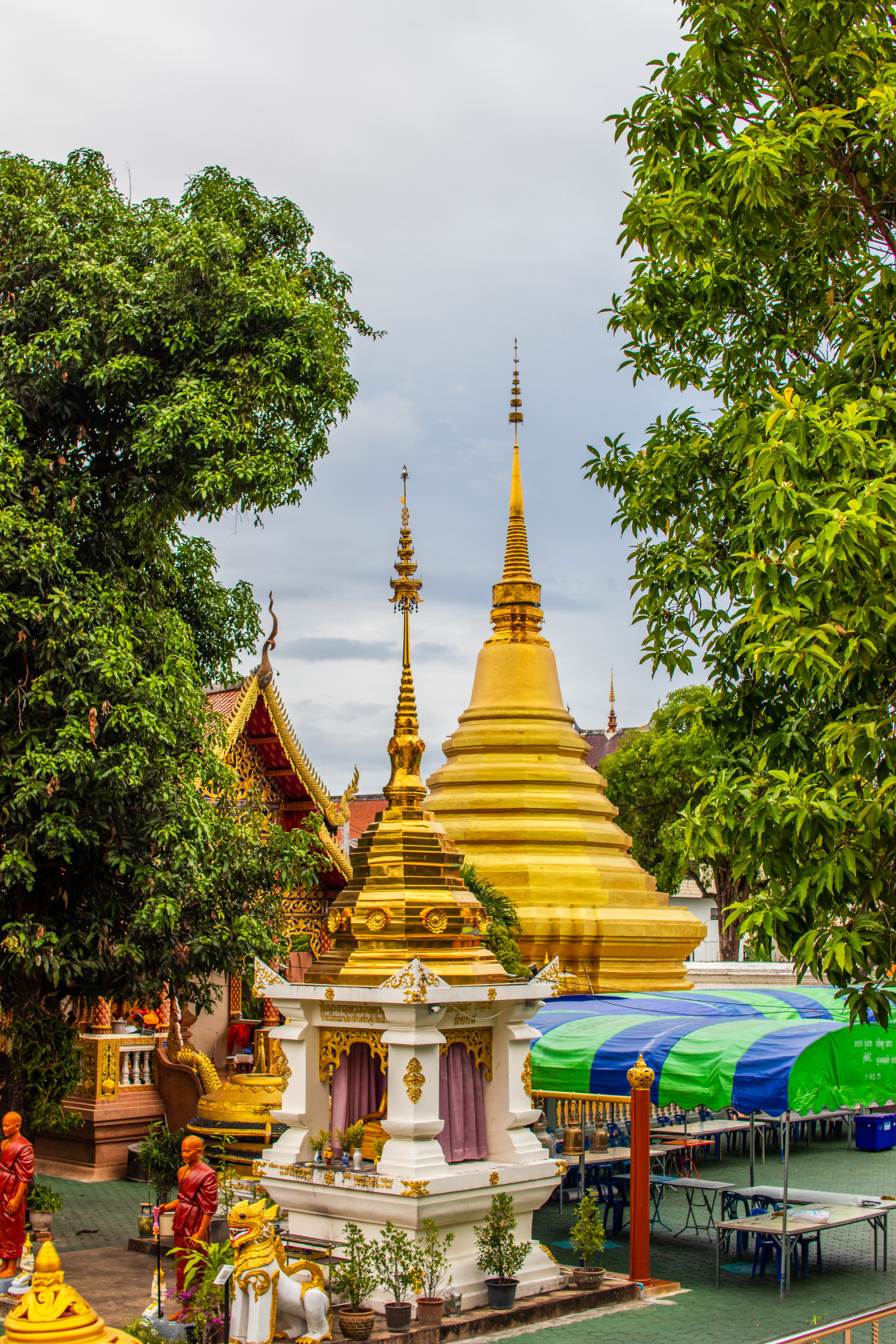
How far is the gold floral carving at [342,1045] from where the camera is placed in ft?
39.1

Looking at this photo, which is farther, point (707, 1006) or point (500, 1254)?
point (707, 1006)

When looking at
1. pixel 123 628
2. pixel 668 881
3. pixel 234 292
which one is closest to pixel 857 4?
pixel 234 292

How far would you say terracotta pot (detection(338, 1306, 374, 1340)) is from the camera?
991 cm

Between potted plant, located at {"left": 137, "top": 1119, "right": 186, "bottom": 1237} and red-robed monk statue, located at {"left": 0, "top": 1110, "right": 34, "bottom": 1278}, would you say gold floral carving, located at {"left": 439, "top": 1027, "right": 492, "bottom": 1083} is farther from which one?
red-robed monk statue, located at {"left": 0, "top": 1110, "right": 34, "bottom": 1278}

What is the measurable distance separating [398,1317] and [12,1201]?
3260 millimetres

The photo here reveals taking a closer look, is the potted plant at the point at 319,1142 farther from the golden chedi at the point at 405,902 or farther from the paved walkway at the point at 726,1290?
the paved walkway at the point at 726,1290

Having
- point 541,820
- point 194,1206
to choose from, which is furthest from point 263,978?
point 541,820

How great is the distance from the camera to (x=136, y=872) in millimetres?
12875

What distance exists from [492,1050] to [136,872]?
11.2ft

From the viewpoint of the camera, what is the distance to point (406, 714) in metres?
13.3

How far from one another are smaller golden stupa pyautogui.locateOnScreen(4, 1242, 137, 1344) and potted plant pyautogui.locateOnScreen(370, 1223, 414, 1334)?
14.3 feet

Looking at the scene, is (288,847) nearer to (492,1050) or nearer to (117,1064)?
(492,1050)

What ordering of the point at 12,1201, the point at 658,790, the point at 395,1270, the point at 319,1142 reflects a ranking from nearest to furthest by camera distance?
the point at 395,1270
the point at 12,1201
the point at 319,1142
the point at 658,790

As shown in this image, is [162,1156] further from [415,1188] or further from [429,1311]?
[429,1311]
